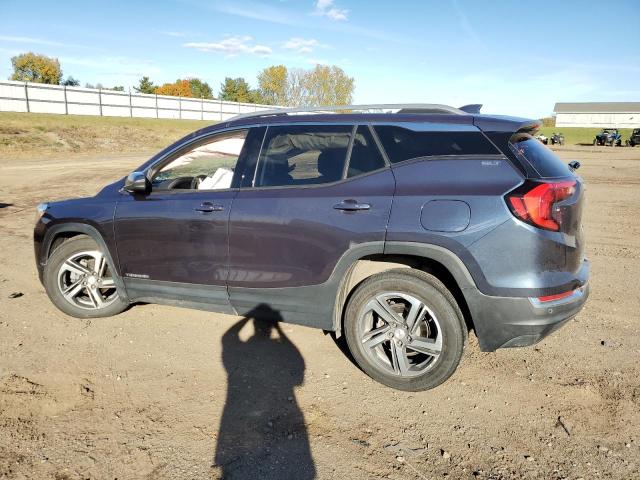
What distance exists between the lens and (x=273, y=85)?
85.3 metres

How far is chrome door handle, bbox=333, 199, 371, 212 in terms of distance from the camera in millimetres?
3037

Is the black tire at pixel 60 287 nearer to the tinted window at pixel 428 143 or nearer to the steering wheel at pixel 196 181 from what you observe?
the steering wheel at pixel 196 181

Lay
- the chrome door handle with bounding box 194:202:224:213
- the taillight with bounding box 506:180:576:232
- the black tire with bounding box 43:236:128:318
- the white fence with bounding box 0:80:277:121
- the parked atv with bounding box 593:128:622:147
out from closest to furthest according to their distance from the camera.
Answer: the taillight with bounding box 506:180:576:232 → the chrome door handle with bounding box 194:202:224:213 → the black tire with bounding box 43:236:128:318 → the white fence with bounding box 0:80:277:121 → the parked atv with bounding box 593:128:622:147

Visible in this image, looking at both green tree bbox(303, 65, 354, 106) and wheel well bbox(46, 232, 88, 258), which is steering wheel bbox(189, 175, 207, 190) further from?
green tree bbox(303, 65, 354, 106)

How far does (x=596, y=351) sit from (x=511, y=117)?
202 cm

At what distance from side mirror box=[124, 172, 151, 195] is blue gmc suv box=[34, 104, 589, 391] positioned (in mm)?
12

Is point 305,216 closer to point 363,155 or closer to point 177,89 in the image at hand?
point 363,155

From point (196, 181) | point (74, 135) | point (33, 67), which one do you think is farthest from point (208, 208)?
point (33, 67)

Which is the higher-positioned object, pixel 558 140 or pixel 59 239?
pixel 558 140

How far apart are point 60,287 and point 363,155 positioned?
10.1 ft

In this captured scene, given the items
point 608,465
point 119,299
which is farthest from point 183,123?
point 608,465

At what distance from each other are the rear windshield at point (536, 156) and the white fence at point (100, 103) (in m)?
35.9

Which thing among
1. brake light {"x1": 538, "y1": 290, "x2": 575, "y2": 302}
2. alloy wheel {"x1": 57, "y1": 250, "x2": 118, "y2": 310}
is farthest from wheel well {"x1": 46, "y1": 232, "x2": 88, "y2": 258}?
brake light {"x1": 538, "y1": 290, "x2": 575, "y2": 302}

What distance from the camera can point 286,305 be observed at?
338cm
